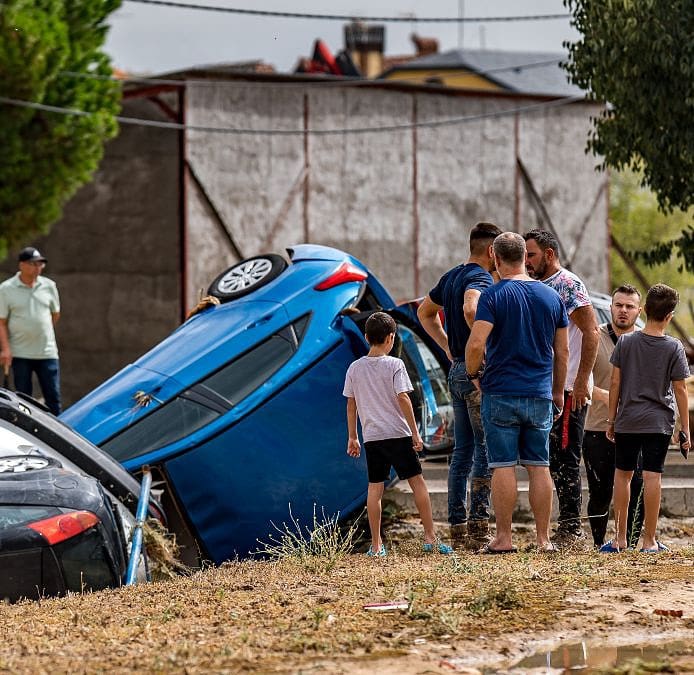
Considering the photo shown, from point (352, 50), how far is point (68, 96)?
39.6 meters

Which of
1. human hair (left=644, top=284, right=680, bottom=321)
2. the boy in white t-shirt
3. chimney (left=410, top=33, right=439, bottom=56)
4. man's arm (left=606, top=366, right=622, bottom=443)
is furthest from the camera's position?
chimney (left=410, top=33, right=439, bottom=56)

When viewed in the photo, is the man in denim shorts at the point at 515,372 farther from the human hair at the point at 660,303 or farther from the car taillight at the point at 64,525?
the car taillight at the point at 64,525

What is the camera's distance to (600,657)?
449cm

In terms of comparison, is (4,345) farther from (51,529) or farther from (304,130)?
(304,130)

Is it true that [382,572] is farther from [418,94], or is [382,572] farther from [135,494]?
[418,94]

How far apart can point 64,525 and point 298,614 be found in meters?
1.42

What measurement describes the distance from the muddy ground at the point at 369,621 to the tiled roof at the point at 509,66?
44606 mm

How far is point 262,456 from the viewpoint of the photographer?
8094 millimetres

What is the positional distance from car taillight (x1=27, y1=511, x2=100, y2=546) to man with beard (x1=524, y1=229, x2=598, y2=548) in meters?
2.90

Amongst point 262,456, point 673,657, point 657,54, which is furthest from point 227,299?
point 657,54

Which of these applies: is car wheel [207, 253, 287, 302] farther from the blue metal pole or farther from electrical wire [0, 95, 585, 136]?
electrical wire [0, 95, 585, 136]

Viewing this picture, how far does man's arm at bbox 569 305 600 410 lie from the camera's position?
24.2ft

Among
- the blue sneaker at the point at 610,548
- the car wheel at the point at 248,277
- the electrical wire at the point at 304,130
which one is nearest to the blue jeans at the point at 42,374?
the car wheel at the point at 248,277

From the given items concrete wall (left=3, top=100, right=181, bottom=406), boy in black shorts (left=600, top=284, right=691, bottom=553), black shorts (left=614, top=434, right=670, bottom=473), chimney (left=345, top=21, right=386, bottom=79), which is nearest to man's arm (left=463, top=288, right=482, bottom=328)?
boy in black shorts (left=600, top=284, right=691, bottom=553)
